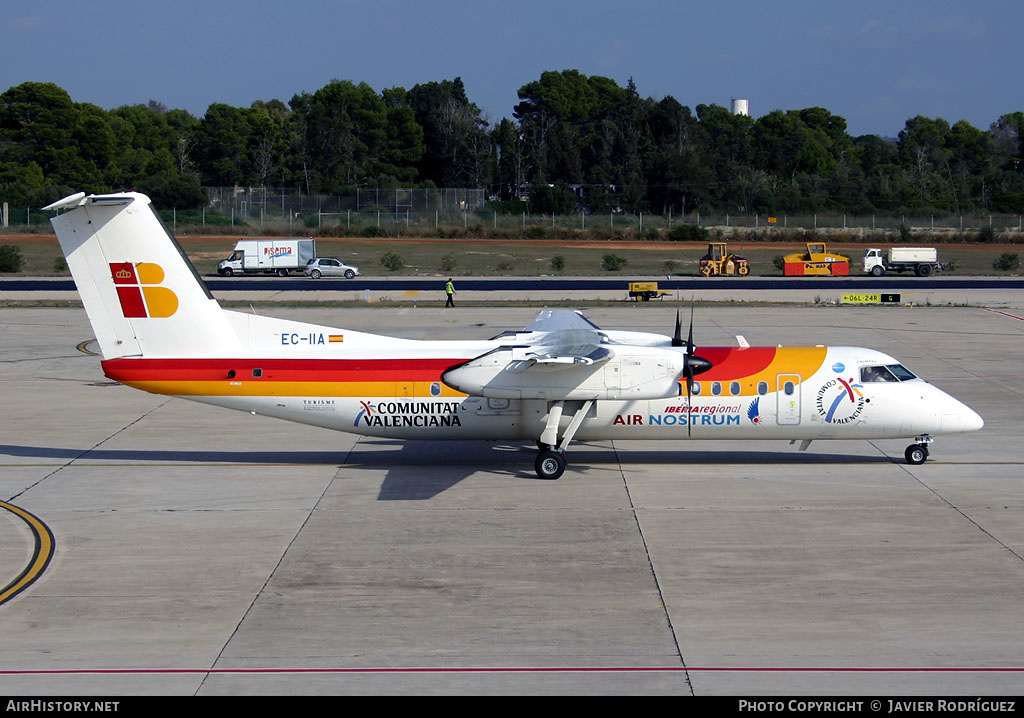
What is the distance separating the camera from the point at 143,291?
20250 mm

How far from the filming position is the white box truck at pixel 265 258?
72375mm

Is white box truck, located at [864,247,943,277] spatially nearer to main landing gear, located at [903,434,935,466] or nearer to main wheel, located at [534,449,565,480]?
main landing gear, located at [903,434,935,466]

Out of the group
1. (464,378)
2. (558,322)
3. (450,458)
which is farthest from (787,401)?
(450,458)

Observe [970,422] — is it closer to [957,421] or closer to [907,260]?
[957,421]

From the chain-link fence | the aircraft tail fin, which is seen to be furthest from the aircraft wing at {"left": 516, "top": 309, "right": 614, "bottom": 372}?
the chain-link fence

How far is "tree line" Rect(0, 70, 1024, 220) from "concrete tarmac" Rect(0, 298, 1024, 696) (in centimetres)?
9257

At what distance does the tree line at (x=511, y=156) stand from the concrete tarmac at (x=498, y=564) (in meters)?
92.6

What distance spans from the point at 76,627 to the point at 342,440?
12.0 meters

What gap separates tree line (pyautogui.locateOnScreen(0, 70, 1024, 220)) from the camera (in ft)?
380

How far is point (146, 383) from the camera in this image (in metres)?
20.5

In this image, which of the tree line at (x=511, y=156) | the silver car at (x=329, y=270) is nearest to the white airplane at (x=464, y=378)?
the silver car at (x=329, y=270)

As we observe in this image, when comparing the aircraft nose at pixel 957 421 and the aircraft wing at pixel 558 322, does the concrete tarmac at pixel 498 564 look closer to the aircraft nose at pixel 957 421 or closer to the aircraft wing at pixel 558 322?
the aircraft nose at pixel 957 421

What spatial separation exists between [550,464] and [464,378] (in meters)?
2.61
